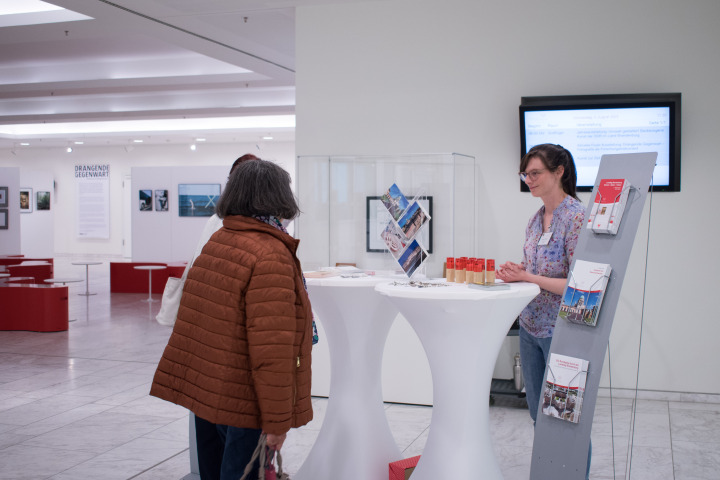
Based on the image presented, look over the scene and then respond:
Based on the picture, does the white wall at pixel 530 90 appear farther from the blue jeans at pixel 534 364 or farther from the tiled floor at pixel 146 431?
the blue jeans at pixel 534 364

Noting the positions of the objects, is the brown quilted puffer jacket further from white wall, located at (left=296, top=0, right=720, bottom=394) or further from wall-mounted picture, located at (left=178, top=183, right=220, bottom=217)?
wall-mounted picture, located at (left=178, top=183, right=220, bottom=217)

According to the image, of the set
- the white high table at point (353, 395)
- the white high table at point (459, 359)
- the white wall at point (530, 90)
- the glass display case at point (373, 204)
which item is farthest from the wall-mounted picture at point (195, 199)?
the white high table at point (459, 359)

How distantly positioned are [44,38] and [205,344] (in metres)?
5.94

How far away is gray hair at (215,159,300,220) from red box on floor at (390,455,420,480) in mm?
1527

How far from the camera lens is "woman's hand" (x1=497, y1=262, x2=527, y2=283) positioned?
9.58 ft

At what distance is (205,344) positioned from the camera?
2191mm

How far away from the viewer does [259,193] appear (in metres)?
2.22

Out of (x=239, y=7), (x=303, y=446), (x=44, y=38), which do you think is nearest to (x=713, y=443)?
(x=303, y=446)

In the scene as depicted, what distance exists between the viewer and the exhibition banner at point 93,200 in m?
18.9

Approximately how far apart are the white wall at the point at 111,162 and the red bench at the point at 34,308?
357 inches

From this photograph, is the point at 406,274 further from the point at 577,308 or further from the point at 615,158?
the point at 615,158

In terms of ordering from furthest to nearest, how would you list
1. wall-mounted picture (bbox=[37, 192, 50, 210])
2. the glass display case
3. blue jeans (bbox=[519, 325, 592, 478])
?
wall-mounted picture (bbox=[37, 192, 50, 210]) < the glass display case < blue jeans (bbox=[519, 325, 592, 478])

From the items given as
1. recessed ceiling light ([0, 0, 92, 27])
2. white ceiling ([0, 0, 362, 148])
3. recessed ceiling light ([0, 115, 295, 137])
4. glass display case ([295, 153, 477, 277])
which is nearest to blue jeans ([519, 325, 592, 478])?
glass display case ([295, 153, 477, 277])

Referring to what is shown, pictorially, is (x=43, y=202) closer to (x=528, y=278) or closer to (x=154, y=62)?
(x=154, y=62)
